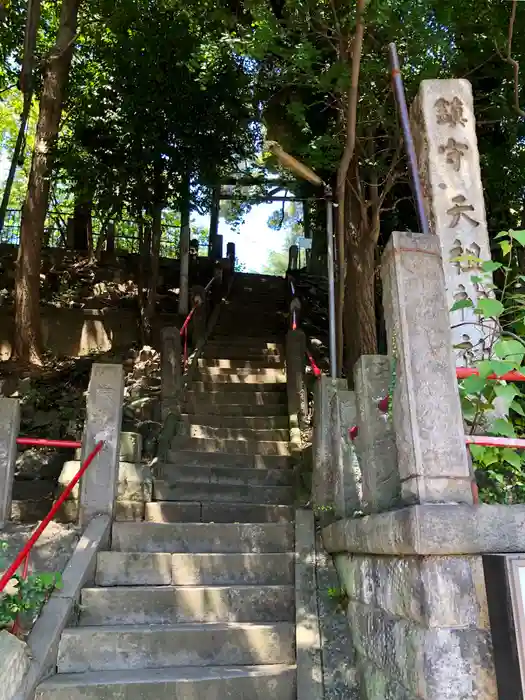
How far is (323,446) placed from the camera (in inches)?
211

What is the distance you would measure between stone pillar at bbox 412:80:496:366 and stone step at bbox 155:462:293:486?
2.71 metres

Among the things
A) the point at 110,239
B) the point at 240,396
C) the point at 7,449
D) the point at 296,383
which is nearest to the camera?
the point at 7,449

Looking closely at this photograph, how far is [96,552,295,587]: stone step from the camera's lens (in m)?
4.75

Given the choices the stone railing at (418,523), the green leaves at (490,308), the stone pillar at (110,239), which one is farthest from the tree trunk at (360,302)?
the stone pillar at (110,239)

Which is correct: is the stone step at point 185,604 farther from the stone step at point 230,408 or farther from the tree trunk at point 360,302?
the stone step at point 230,408

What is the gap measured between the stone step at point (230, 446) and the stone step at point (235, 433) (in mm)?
209

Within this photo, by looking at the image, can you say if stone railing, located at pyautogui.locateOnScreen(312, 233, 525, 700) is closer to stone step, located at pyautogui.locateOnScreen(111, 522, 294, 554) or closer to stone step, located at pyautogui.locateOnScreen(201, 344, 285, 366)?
stone step, located at pyautogui.locateOnScreen(111, 522, 294, 554)

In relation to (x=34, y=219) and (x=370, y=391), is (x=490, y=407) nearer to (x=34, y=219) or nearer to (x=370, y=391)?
(x=370, y=391)

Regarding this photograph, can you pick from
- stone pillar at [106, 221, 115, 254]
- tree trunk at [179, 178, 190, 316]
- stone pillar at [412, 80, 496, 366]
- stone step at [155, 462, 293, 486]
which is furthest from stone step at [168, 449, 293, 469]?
stone pillar at [106, 221, 115, 254]

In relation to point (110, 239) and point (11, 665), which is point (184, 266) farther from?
point (11, 665)

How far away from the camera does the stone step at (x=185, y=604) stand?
4398 mm

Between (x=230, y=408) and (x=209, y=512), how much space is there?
100.0 inches

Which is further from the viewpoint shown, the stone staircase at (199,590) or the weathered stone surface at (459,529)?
the stone staircase at (199,590)

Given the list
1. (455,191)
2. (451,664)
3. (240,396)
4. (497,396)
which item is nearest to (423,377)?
(497,396)
